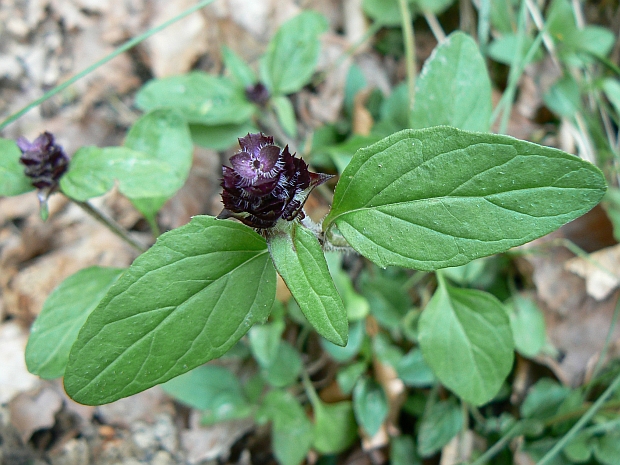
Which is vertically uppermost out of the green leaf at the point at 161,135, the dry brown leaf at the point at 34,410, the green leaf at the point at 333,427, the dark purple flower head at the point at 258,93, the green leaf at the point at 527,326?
the green leaf at the point at 161,135

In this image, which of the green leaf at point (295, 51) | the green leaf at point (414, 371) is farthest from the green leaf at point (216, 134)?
the green leaf at point (414, 371)

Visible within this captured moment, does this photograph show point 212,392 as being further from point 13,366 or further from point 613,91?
point 613,91

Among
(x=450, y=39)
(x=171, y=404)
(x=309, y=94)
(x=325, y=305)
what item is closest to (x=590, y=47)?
(x=450, y=39)

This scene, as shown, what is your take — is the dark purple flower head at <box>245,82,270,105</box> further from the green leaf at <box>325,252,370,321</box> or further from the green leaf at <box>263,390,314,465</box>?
the green leaf at <box>263,390,314,465</box>

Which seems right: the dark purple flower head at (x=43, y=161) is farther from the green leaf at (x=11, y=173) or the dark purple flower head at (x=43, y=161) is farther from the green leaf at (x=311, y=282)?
the green leaf at (x=311, y=282)

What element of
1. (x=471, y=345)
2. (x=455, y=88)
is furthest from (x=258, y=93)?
(x=471, y=345)

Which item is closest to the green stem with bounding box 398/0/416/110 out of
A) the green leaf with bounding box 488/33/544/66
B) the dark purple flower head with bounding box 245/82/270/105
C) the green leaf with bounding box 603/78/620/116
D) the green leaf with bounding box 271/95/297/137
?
the green leaf with bounding box 488/33/544/66

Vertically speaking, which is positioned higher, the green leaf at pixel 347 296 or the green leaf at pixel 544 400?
the green leaf at pixel 347 296
